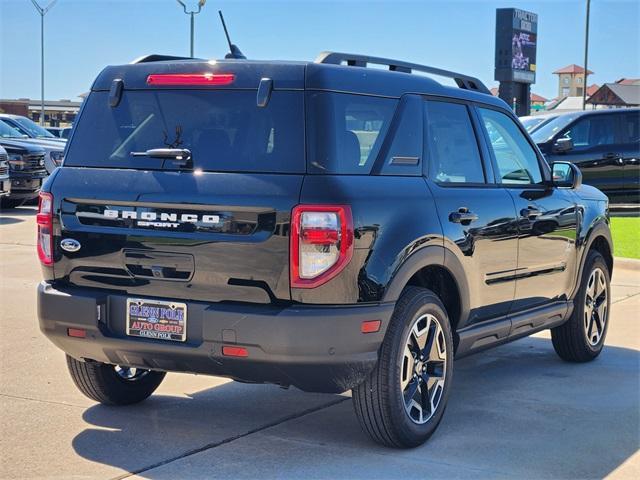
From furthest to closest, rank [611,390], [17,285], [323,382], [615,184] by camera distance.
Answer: [615,184], [17,285], [611,390], [323,382]

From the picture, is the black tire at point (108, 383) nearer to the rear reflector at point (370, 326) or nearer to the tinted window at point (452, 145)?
the rear reflector at point (370, 326)

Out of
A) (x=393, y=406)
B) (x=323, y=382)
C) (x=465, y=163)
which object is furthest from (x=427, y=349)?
(x=465, y=163)

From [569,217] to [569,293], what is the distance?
533 mm

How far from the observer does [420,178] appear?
5.01 metres

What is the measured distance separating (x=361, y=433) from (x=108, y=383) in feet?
4.89

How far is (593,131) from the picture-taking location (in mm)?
16219

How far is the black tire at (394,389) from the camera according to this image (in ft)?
15.1

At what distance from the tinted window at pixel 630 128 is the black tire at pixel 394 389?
12628 mm

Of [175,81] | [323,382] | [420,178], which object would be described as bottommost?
[323,382]

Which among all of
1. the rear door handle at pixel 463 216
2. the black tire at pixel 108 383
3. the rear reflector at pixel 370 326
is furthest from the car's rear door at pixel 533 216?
the black tire at pixel 108 383

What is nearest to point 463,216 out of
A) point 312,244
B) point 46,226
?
point 312,244

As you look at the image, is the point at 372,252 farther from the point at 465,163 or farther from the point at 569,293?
the point at 569,293

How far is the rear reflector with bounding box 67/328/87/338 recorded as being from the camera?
4.71 meters

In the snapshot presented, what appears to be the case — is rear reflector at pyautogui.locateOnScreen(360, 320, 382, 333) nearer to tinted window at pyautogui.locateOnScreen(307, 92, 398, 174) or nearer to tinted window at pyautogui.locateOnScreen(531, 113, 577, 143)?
tinted window at pyautogui.locateOnScreen(307, 92, 398, 174)
